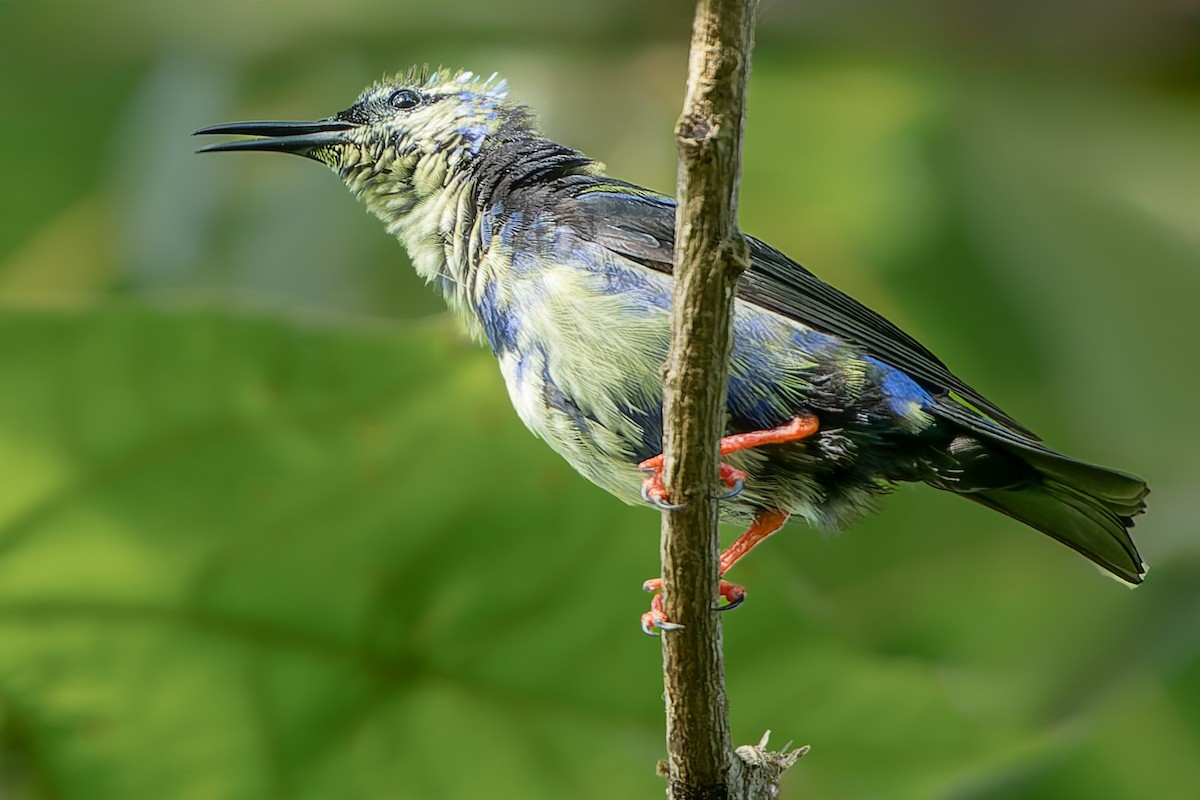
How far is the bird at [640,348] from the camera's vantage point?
2.58m

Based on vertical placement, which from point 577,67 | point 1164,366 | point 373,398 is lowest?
point 373,398

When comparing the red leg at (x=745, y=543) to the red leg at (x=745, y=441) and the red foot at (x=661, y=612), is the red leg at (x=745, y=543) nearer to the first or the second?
the red foot at (x=661, y=612)

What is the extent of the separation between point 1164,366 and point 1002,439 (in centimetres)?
516

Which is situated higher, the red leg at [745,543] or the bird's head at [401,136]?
the bird's head at [401,136]

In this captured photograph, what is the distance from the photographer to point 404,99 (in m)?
2.86

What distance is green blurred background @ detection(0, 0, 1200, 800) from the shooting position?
3.21 metres

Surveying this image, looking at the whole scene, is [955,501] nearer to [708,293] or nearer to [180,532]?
[180,532]

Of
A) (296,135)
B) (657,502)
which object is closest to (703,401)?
(657,502)

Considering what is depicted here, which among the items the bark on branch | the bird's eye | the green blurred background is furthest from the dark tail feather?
the bird's eye

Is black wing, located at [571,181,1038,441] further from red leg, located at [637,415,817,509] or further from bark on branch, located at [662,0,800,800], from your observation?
bark on branch, located at [662,0,800,800]

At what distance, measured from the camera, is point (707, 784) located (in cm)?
248

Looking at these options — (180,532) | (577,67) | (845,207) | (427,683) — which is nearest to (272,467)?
(180,532)

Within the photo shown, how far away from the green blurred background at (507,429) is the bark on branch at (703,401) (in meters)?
1.02

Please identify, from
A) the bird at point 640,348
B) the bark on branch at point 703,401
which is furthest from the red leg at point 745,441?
the bark on branch at point 703,401
